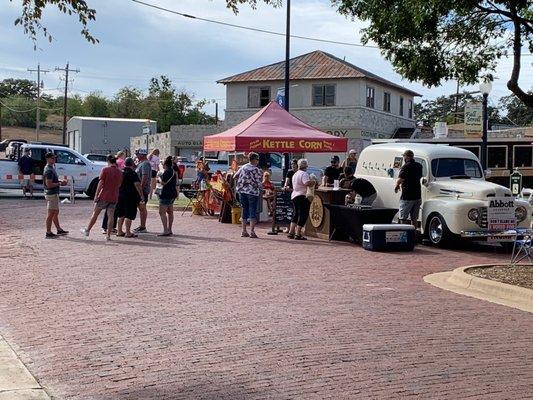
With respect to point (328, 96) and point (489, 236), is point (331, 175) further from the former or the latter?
point (328, 96)

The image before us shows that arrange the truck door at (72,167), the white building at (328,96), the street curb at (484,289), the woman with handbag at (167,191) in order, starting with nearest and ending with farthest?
the street curb at (484,289), the woman with handbag at (167,191), the truck door at (72,167), the white building at (328,96)

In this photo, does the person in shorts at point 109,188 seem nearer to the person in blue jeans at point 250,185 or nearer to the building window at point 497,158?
the person in blue jeans at point 250,185

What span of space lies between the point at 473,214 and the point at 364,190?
295 centimetres

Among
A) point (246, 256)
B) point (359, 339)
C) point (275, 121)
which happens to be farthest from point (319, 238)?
point (359, 339)

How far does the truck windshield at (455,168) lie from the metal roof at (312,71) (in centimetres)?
3136

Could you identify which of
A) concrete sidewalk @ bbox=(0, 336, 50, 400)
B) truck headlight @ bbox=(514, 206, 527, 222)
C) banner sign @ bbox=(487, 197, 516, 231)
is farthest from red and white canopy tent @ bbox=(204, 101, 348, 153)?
concrete sidewalk @ bbox=(0, 336, 50, 400)

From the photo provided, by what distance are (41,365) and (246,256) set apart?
7.27 m

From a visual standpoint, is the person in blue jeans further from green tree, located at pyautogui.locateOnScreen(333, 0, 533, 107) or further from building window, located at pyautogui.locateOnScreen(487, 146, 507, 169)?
building window, located at pyautogui.locateOnScreen(487, 146, 507, 169)

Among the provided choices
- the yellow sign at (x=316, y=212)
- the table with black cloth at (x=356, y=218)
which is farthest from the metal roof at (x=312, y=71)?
the table with black cloth at (x=356, y=218)

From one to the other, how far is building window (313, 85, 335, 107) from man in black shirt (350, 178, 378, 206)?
3199 centimetres

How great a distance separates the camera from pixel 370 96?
50.6m

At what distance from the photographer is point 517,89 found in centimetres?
1261

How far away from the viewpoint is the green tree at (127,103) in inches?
3927

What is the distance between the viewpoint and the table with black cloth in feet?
53.2
